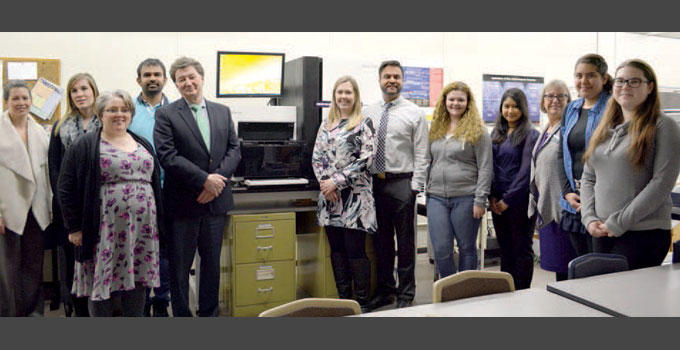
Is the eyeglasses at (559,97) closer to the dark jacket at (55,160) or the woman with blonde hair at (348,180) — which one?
the woman with blonde hair at (348,180)

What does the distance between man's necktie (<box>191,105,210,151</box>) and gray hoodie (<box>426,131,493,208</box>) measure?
1387mm

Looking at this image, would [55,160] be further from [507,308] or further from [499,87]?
[499,87]

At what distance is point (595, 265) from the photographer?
217cm

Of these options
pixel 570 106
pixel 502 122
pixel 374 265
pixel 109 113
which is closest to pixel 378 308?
pixel 374 265

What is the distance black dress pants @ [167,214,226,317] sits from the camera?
308 cm

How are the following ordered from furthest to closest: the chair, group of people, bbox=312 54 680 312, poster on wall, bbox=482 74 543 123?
1. poster on wall, bbox=482 74 543 123
2. group of people, bbox=312 54 680 312
3. the chair

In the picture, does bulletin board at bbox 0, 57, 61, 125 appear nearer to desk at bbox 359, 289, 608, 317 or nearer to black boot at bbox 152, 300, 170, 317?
A: black boot at bbox 152, 300, 170, 317

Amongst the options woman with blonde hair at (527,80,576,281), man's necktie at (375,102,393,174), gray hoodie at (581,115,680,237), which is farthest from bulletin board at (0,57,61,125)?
gray hoodie at (581,115,680,237)

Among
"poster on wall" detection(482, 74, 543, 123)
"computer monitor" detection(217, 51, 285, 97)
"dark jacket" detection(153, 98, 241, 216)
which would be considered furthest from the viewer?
"poster on wall" detection(482, 74, 543, 123)

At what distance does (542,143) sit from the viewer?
318cm

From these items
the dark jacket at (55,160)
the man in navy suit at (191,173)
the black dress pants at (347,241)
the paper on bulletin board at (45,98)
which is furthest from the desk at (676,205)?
the paper on bulletin board at (45,98)

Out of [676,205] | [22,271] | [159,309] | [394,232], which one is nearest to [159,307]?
[159,309]

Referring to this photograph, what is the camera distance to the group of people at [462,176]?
277cm

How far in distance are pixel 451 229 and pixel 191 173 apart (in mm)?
1588
